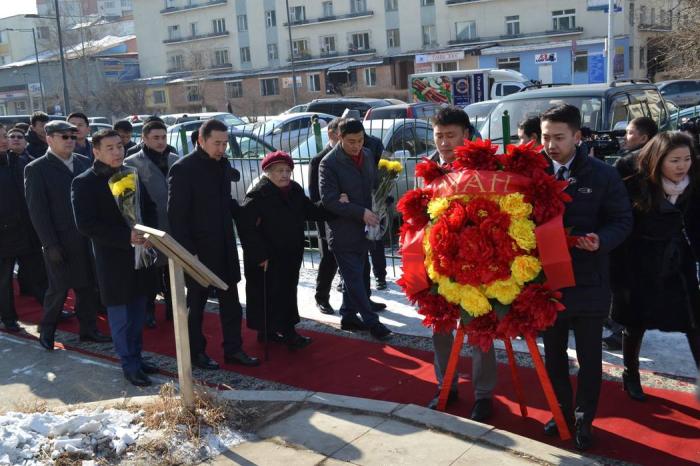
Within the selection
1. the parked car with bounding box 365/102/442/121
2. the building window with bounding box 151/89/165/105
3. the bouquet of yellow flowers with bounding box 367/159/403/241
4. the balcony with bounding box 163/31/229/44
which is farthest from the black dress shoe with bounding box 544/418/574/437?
the building window with bounding box 151/89/165/105

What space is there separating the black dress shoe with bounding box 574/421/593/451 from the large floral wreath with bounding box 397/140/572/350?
Answer: 23.7 inches

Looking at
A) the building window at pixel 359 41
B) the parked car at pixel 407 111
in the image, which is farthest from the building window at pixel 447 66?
the parked car at pixel 407 111

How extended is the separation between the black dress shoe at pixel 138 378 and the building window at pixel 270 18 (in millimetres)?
55110

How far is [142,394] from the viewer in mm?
5512

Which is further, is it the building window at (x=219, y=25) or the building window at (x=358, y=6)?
the building window at (x=219, y=25)

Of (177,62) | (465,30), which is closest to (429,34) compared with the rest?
(465,30)

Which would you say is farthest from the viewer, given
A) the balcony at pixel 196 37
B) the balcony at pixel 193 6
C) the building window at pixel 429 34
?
the balcony at pixel 196 37

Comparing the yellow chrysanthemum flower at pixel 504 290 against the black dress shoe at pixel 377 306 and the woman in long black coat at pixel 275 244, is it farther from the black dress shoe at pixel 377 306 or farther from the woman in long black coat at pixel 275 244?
the black dress shoe at pixel 377 306

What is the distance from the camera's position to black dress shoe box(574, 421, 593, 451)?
4148 mm

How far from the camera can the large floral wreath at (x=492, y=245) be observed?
3.98 m

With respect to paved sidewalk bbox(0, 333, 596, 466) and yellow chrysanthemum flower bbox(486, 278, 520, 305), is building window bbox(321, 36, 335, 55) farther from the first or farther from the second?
yellow chrysanthemum flower bbox(486, 278, 520, 305)

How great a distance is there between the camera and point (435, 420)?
4.40 meters

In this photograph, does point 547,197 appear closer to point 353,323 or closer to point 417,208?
point 417,208

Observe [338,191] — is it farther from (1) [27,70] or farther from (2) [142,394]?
(1) [27,70]
